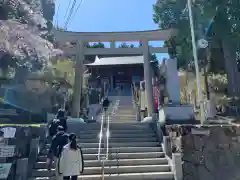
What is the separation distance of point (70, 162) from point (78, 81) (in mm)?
8440

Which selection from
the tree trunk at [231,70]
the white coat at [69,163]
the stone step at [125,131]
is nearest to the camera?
the white coat at [69,163]

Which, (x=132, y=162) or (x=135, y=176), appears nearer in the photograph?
(x=135, y=176)

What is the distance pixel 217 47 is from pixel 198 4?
252 centimetres

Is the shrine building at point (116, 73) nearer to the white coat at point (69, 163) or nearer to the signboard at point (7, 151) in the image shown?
the signboard at point (7, 151)

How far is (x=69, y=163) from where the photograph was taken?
5383 millimetres

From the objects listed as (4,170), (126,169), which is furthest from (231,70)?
(4,170)

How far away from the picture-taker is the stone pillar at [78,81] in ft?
43.6

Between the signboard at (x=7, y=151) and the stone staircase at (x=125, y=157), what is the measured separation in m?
0.85

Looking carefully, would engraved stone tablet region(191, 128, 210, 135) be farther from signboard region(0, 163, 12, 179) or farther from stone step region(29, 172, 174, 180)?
signboard region(0, 163, 12, 179)

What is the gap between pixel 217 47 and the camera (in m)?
13.5

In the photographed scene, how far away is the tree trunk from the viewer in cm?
1235

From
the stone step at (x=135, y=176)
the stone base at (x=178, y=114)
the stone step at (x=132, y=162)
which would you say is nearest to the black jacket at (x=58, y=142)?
the stone step at (x=135, y=176)

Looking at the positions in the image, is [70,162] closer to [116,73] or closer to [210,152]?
[210,152]

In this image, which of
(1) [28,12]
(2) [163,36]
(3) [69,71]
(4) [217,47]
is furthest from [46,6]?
(4) [217,47]
